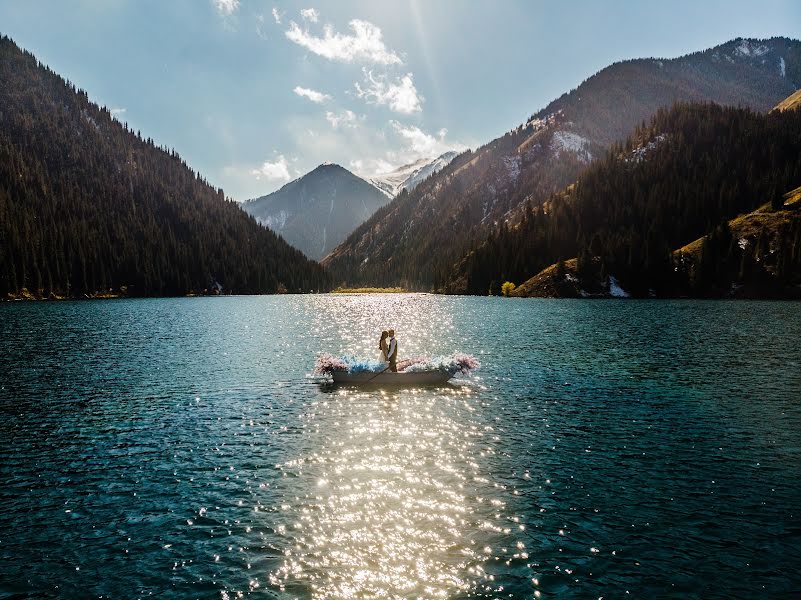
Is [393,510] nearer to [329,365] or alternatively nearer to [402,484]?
[402,484]

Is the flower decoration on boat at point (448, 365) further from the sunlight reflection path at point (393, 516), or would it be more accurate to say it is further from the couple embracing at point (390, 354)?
the sunlight reflection path at point (393, 516)

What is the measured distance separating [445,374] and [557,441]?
53.6 feet

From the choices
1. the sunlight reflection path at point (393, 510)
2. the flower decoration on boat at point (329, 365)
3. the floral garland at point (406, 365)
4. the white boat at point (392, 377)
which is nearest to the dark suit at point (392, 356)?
the floral garland at point (406, 365)

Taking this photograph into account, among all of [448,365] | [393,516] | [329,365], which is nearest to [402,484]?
[393,516]

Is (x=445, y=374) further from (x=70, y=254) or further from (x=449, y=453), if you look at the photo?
(x=70, y=254)

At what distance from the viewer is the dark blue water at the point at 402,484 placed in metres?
14.4

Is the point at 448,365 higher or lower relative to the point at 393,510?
higher

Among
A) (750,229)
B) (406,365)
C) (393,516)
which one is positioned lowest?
(393,516)

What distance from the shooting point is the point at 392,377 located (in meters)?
41.4

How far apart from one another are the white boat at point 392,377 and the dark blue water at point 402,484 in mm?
1535

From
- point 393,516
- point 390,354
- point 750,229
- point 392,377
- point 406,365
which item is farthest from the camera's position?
point 750,229

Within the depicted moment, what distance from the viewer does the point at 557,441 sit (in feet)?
87.9

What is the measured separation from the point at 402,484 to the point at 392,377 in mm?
20486

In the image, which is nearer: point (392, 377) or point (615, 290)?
point (392, 377)
